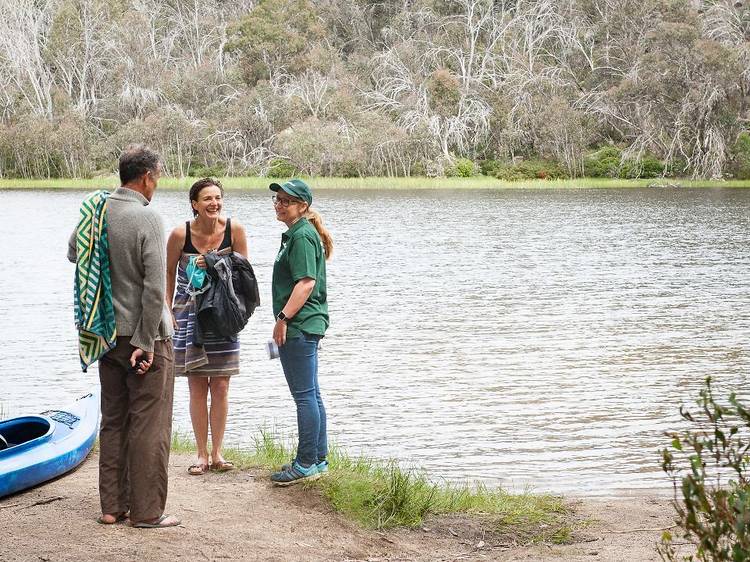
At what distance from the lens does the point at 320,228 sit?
5.76 m

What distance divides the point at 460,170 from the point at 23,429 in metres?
57.1

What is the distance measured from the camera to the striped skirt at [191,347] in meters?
5.93

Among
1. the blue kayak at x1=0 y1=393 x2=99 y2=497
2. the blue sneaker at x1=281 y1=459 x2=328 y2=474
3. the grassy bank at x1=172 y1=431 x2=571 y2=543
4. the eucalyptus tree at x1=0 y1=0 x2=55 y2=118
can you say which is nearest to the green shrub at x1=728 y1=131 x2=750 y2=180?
the eucalyptus tree at x1=0 y1=0 x2=55 y2=118

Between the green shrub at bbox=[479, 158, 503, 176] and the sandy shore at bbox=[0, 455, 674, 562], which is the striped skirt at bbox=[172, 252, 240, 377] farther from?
the green shrub at bbox=[479, 158, 503, 176]

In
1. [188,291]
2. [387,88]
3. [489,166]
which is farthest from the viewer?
[387,88]

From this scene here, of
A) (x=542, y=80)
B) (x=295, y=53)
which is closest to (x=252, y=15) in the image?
(x=295, y=53)

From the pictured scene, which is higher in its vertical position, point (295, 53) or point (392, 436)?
point (295, 53)

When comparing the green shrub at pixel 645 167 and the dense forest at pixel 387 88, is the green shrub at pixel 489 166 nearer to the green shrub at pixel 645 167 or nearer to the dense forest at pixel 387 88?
the dense forest at pixel 387 88

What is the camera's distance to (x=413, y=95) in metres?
68.1

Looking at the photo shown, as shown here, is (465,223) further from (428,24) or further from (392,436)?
(428,24)

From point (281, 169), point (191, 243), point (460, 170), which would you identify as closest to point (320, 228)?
point (191, 243)

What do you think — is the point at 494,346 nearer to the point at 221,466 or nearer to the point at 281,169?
the point at 221,466

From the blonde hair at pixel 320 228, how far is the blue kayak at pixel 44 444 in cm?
177

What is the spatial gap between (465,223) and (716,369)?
23.9 m
